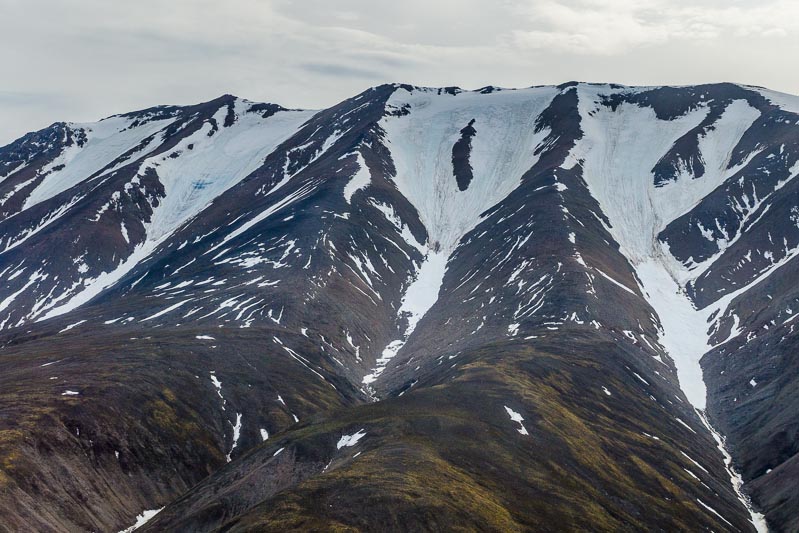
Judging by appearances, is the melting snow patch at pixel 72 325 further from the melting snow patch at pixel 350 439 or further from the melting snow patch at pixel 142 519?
the melting snow patch at pixel 350 439

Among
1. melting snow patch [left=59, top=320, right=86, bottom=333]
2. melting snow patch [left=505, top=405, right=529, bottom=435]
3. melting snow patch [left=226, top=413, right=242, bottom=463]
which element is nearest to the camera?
melting snow patch [left=505, top=405, right=529, bottom=435]

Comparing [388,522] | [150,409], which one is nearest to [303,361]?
[150,409]

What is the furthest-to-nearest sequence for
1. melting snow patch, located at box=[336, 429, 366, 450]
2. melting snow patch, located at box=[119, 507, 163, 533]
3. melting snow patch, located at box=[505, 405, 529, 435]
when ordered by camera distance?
melting snow patch, located at box=[505, 405, 529, 435] < melting snow patch, located at box=[336, 429, 366, 450] < melting snow patch, located at box=[119, 507, 163, 533]

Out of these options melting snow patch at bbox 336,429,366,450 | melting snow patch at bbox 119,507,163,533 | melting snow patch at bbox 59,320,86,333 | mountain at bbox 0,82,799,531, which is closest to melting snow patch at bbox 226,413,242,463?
mountain at bbox 0,82,799,531

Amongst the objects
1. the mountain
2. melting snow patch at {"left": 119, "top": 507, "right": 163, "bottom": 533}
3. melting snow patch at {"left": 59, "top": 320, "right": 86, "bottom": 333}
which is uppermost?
the mountain

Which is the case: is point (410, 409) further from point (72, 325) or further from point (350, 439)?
point (72, 325)

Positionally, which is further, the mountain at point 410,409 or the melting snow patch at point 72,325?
the melting snow patch at point 72,325

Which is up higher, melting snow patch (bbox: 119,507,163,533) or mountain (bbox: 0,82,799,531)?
mountain (bbox: 0,82,799,531)

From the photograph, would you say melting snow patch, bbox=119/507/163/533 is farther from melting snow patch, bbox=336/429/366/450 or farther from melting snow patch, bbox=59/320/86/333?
melting snow patch, bbox=59/320/86/333

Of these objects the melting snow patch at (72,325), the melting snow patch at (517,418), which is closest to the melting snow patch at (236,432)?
the melting snow patch at (517,418)

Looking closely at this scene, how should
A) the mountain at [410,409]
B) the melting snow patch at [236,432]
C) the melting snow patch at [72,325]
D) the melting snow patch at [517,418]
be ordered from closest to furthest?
the mountain at [410,409] < the melting snow patch at [517,418] < the melting snow patch at [236,432] < the melting snow patch at [72,325]
